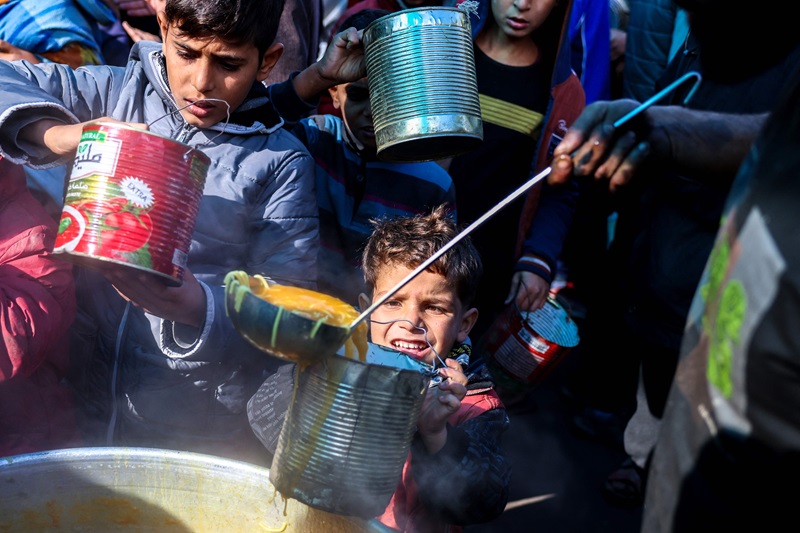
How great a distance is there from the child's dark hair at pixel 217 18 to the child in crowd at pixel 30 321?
2.19 feet

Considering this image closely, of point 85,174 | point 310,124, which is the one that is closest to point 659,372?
point 310,124

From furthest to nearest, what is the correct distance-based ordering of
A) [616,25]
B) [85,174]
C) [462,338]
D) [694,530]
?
[616,25], [462,338], [85,174], [694,530]

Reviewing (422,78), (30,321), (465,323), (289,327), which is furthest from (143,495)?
(422,78)

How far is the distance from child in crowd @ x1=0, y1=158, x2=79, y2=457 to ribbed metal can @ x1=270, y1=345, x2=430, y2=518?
97 cm

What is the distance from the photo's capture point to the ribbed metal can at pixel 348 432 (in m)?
1.39

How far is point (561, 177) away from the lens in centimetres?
155

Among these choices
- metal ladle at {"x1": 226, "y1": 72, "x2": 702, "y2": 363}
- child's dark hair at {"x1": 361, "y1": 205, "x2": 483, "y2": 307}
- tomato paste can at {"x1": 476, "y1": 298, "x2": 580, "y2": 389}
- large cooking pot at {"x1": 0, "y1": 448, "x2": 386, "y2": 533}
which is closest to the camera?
metal ladle at {"x1": 226, "y1": 72, "x2": 702, "y2": 363}

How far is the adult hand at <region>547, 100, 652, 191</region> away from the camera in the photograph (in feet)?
5.07

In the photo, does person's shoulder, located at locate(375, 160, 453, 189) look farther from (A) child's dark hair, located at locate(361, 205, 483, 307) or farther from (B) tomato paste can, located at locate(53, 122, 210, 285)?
(B) tomato paste can, located at locate(53, 122, 210, 285)

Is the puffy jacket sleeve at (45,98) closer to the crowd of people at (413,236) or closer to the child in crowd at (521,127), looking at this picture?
the crowd of people at (413,236)

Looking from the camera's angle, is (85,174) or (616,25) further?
(616,25)

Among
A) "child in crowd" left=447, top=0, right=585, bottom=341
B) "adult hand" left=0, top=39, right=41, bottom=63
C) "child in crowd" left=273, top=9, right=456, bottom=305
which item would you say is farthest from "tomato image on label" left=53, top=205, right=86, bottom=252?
"child in crowd" left=447, top=0, right=585, bottom=341

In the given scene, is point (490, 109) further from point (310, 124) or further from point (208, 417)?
point (208, 417)

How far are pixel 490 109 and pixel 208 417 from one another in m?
1.69
